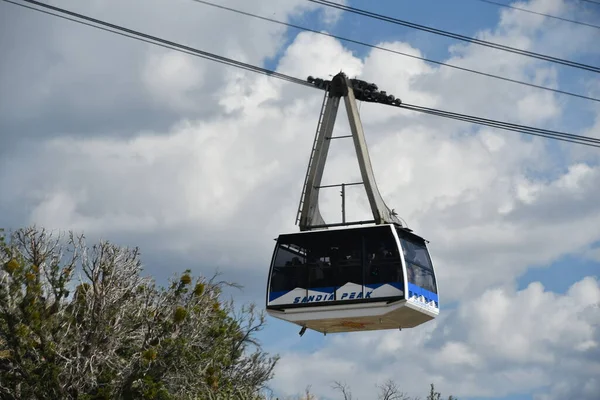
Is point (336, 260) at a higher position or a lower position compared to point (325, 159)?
lower

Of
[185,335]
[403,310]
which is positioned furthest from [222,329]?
[403,310]

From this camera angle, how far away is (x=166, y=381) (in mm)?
36062

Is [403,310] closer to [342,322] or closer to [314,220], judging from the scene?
[342,322]

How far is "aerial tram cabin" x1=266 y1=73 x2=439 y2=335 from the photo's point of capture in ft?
93.1

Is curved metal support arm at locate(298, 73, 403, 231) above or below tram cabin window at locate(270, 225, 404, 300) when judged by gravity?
above

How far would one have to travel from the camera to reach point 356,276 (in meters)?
28.7

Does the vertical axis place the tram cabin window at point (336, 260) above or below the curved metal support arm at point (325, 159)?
below

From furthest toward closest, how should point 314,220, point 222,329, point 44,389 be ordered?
point 222,329 < point 44,389 < point 314,220

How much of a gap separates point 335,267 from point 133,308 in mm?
10016

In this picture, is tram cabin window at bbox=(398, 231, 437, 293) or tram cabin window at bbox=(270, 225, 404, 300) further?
tram cabin window at bbox=(398, 231, 437, 293)

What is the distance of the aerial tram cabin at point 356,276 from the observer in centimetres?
2838

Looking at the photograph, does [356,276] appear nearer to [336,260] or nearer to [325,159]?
[336,260]

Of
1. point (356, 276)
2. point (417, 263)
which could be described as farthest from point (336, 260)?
point (417, 263)

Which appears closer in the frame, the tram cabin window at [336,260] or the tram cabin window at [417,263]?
the tram cabin window at [336,260]
